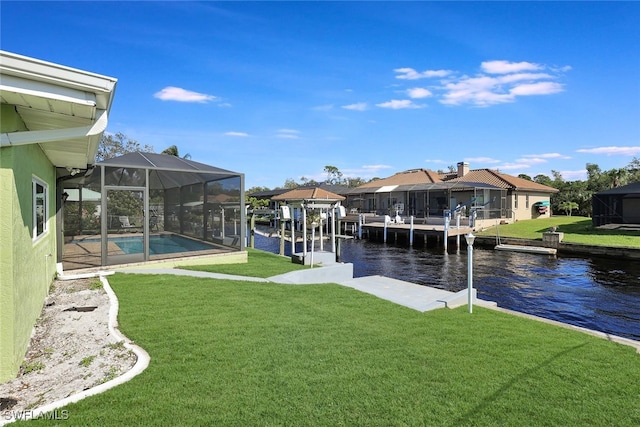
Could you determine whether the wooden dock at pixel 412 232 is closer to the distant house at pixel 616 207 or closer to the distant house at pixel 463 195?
the distant house at pixel 463 195

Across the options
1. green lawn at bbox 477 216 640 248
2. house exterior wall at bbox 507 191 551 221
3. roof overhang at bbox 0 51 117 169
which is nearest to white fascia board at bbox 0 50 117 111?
roof overhang at bbox 0 51 117 169

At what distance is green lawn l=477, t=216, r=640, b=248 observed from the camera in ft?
59.9

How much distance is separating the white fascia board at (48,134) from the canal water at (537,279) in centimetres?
979

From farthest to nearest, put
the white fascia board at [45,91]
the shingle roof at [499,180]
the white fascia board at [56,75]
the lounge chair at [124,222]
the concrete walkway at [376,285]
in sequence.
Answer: the shingle roof at [499,180] → the lounge chair at [124,222] → the concrete walkway at [376,285] → the white fascia board at [45,91] → the white fascia board at [56,75]

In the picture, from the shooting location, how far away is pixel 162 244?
31.3ft

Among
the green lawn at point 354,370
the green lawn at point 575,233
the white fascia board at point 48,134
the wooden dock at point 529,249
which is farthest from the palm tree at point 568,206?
the white fascia board at point 48,134

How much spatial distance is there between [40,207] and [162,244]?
397cm

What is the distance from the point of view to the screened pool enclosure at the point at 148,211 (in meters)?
8.40

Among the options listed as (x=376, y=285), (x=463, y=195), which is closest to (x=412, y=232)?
→ (x=463, y=195)

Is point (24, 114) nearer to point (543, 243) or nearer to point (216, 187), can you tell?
point (216, 187)

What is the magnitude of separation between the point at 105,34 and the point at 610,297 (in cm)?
1831

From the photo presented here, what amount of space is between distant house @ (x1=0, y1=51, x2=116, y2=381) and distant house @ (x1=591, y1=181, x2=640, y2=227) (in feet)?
89.7

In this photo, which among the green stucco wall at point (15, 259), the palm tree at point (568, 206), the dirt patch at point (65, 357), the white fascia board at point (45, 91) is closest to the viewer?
the white fascia board at point (45, 91)

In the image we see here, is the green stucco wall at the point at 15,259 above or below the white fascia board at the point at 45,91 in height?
below
